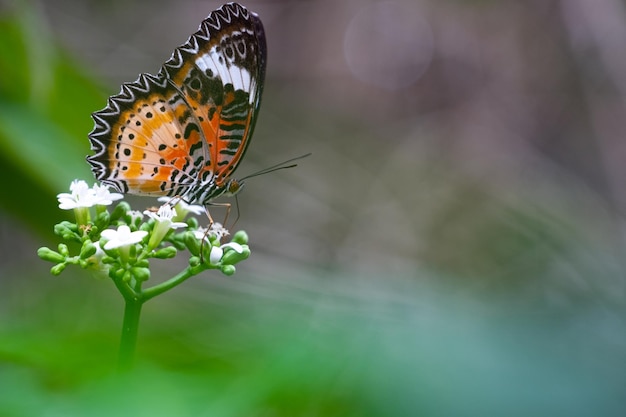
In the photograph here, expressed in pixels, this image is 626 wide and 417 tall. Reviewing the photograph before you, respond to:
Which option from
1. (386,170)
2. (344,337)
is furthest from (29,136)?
(386,170)

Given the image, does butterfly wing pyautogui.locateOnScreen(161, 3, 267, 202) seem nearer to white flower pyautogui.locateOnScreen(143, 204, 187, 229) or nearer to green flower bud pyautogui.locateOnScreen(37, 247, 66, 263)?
white flower pyautogui.locateOnScreen(143, 204, 187, 229)

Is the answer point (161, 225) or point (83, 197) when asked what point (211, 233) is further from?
point (83, 197)

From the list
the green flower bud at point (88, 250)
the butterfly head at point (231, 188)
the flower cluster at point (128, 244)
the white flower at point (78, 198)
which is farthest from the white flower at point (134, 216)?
the butterfly head at point (231, 188)

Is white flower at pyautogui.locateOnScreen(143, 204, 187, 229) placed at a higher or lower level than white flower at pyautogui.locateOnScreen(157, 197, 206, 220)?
lower

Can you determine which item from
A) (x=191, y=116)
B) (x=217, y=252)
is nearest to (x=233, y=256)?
Answer: (x=217, y=252)

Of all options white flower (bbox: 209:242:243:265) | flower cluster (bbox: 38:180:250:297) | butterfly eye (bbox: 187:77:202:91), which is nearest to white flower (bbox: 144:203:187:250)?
flower cluster (bbox: 38:180:250:297)

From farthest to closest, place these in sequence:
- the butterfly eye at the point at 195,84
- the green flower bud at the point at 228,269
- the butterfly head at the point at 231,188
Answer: the butterfly head at the point at 231,188 < the butterfly eye at the point at 195,84 < the green flower bud at the point at 228,269

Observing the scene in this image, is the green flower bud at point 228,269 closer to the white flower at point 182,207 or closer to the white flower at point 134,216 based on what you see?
the white flower at point 134,216
